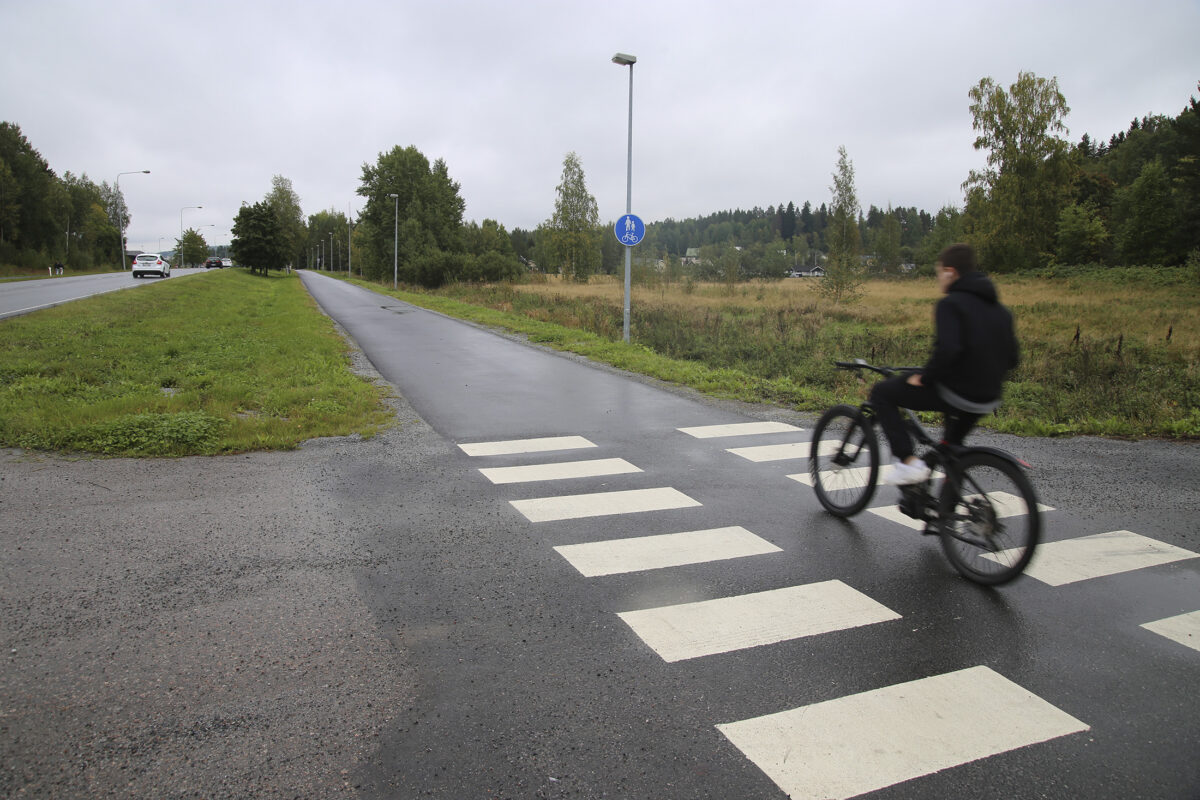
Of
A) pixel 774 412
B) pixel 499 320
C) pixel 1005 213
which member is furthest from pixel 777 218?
pixel 774 412

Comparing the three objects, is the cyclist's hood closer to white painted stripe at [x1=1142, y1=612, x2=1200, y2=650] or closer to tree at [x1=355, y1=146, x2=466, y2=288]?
white painted stripe at [x1=1142, y1=612, x2=1200, y2=650]

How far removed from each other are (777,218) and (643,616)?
193 meters

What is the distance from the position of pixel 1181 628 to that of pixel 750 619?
219cm

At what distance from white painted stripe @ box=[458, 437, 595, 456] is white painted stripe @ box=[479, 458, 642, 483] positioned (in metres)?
0.60

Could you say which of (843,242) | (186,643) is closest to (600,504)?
(186,643)

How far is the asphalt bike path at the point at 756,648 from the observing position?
2.49m

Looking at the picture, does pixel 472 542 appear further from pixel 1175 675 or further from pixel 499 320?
pixel 499 320

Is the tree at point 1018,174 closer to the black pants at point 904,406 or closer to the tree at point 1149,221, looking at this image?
the tree at point 1149,221

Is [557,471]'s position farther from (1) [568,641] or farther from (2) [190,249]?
(2) [190,249]

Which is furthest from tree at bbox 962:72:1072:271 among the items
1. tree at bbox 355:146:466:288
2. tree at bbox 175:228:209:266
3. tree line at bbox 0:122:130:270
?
tree at bbox 175:228:209:266

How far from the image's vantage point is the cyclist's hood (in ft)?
13.0

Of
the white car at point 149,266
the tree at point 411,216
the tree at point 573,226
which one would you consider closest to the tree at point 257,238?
the tree at point 411,216

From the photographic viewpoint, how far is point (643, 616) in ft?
11.8

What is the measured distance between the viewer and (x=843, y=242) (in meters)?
37.9
